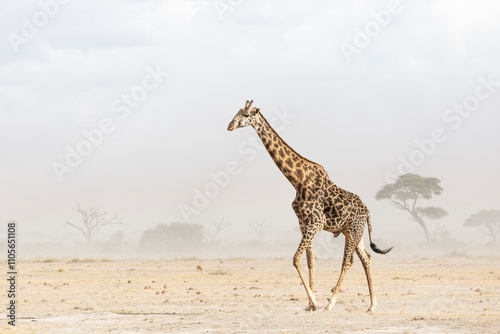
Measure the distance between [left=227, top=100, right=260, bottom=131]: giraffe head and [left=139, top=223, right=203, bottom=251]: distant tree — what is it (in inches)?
2655

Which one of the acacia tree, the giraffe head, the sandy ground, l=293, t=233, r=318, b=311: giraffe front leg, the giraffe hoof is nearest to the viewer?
the sandy ground

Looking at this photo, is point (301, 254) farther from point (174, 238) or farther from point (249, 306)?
point (174, 238)

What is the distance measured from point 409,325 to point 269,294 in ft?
19.6

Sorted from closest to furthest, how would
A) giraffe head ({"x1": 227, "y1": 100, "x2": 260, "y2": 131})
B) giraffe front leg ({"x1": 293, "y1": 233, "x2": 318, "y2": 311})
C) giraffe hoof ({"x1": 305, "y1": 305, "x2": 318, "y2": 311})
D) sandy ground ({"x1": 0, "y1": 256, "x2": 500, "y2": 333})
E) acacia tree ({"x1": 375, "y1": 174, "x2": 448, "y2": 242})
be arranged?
sandy ground ({"x1": 0, "y1": 256, "x2": 500, "y2": 333}) < giraffe front leg ({"x1": 293, "y1": 233, "x2": 318, "y2": 311}) < giraffe head ({"x1": 227, "y1": 100, "x2": 260, "y2": 131}) < giraffe hoof ({"x1": 305, "y1": 305, "x2": 318, "y2": 311}) < acacia tree ({"x1": 375, "y1": 174, "x2": 448, "y2": 242})

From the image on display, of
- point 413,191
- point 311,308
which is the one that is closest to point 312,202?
point 311,308

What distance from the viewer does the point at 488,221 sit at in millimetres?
79438

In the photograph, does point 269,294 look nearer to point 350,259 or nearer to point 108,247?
point 350,259

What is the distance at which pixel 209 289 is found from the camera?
1925cm

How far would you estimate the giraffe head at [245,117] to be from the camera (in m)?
13.2

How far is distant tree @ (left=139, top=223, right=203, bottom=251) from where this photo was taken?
266ft

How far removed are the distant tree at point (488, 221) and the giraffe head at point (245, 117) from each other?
7028 cm

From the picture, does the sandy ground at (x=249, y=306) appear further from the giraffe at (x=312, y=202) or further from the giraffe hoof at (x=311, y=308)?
the giraffe at (x=312, y=202)

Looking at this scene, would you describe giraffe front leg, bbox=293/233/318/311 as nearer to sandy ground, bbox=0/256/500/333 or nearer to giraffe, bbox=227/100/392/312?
giraffe, bbox=227/100/392/312

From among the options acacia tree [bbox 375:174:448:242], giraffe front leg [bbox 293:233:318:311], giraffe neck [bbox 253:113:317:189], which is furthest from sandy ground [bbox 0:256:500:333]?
acacia tree [bbox 375:174:448:242]
